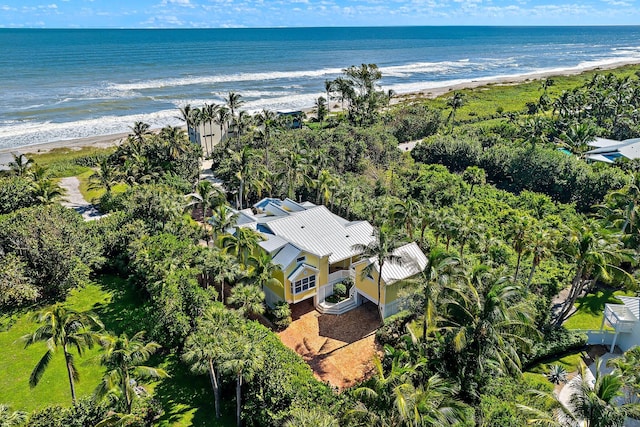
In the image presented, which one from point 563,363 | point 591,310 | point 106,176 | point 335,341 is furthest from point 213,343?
point 106,176

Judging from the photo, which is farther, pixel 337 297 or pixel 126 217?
pixel 126 217

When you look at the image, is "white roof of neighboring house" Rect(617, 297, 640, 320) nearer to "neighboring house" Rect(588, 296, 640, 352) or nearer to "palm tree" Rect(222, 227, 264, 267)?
"neighboring house" Rect(588, 296, 640, 352)

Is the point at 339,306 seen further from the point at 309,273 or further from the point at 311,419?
the point at 311,419

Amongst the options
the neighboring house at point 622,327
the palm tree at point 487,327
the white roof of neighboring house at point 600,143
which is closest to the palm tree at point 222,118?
the palm tree at point 487,327

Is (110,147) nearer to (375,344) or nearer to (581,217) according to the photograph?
(375,344)

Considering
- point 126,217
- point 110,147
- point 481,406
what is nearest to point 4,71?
point 110,147

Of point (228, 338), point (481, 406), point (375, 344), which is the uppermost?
→ point (228, 338)

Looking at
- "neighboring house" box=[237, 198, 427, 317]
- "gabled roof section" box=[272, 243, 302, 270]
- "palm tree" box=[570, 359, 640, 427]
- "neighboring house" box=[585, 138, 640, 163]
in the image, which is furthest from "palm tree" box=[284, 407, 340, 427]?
"neighboring house" box=[585, 138, 640, 163]

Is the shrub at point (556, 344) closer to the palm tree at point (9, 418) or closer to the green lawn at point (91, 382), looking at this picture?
the green lawn at point (91, 382)
